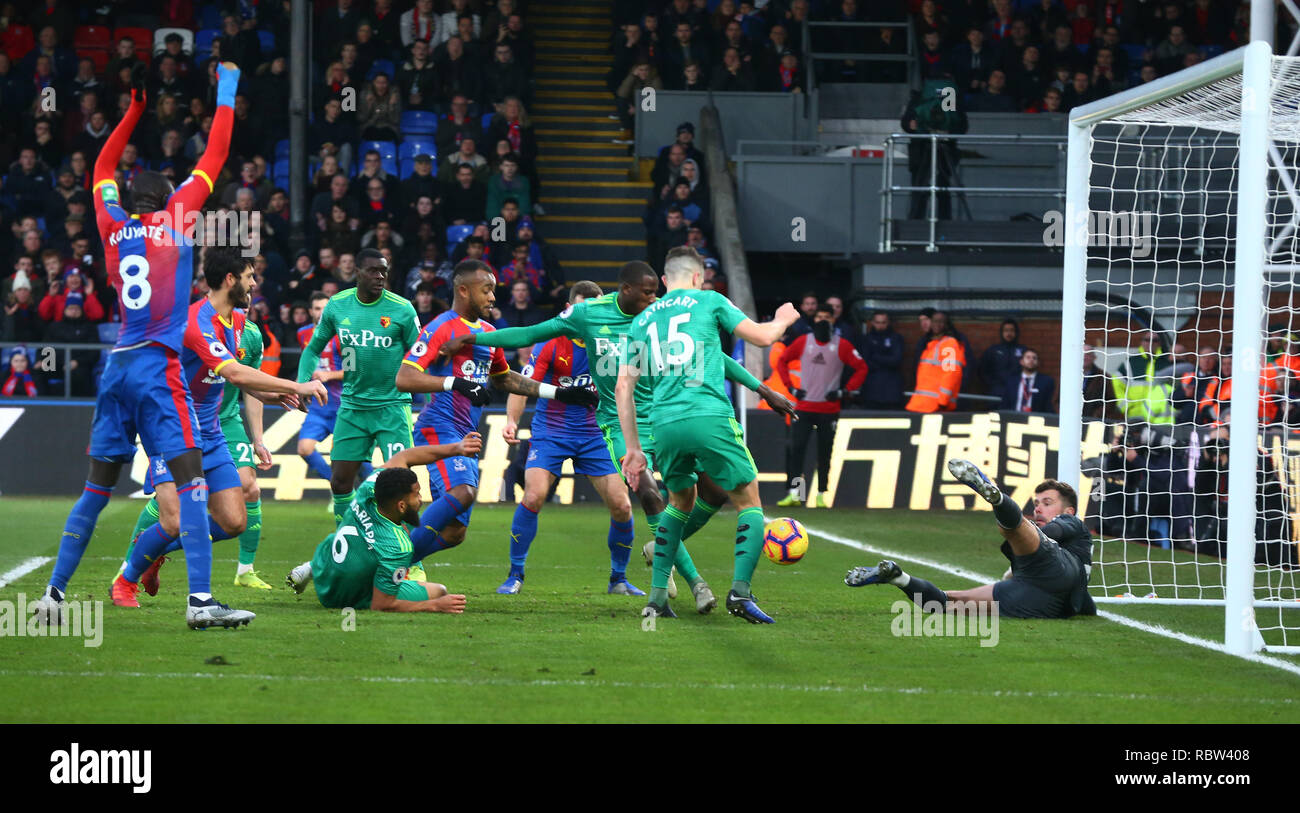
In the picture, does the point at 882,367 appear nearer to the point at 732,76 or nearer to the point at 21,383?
the point at 732,76

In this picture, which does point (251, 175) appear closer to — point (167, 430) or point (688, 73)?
point (688, 73)

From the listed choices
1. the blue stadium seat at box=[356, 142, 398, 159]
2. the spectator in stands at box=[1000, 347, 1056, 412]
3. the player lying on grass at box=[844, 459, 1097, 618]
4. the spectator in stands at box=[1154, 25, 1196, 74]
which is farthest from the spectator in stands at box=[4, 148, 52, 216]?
the spectator in stands at box=[1154, 25, 1196, 74]

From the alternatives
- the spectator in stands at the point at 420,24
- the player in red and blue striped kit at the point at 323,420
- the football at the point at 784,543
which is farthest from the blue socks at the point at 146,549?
the spectator in stands at the point at 420,24

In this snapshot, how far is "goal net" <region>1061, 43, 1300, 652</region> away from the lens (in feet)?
25.2

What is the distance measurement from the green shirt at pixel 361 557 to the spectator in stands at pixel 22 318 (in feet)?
38.1

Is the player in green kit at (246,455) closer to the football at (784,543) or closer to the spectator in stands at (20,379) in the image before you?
the football at (784,543)

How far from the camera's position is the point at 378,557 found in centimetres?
830

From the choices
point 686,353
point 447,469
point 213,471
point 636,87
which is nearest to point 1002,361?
point 636,87

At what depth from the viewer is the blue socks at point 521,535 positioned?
32.4 feet

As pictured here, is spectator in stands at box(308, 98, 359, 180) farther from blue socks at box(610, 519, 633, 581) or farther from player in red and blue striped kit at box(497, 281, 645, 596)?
blue socks at box(610, 519, 633, 581)

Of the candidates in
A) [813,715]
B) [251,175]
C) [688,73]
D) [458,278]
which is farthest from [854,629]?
[688,73]

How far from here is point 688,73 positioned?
23641 mm

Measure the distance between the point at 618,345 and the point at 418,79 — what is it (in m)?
14.2
